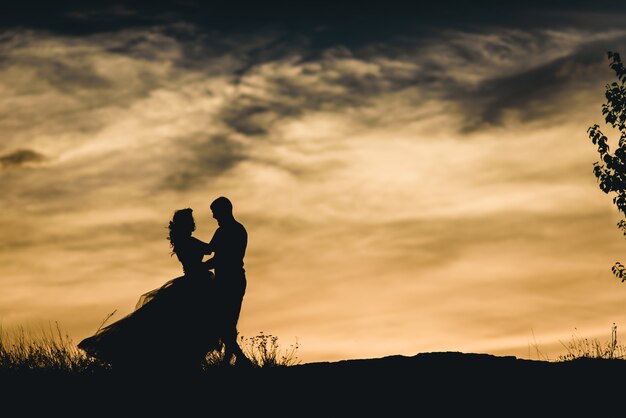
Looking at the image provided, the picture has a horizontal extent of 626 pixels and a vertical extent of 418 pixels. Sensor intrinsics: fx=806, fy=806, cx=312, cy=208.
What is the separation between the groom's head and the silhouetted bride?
0.57 m

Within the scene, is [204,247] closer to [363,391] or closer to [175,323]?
[175,323]

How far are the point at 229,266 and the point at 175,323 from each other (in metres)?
1.26

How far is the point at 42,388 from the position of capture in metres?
12.9

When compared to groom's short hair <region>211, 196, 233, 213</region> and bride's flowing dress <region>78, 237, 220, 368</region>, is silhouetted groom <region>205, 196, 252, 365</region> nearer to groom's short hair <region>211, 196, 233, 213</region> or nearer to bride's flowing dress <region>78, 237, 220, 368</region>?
groom's short hair <region>211, 196, 233, 213</region>

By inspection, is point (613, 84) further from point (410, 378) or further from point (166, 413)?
point (166, 413)

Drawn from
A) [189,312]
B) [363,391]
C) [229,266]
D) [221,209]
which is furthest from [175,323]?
[363,391]

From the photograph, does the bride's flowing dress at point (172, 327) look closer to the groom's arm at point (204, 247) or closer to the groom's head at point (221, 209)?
the groom's arm at point (204, 247)

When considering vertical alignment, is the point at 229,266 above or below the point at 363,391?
above

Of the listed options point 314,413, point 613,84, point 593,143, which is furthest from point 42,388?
point 613,84

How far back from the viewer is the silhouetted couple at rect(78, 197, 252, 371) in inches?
501

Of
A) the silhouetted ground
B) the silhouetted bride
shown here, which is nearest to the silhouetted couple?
the silhouetted bride

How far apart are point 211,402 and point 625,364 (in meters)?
6.46

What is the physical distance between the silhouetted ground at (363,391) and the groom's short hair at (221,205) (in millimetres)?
2566

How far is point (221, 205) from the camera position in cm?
1284
